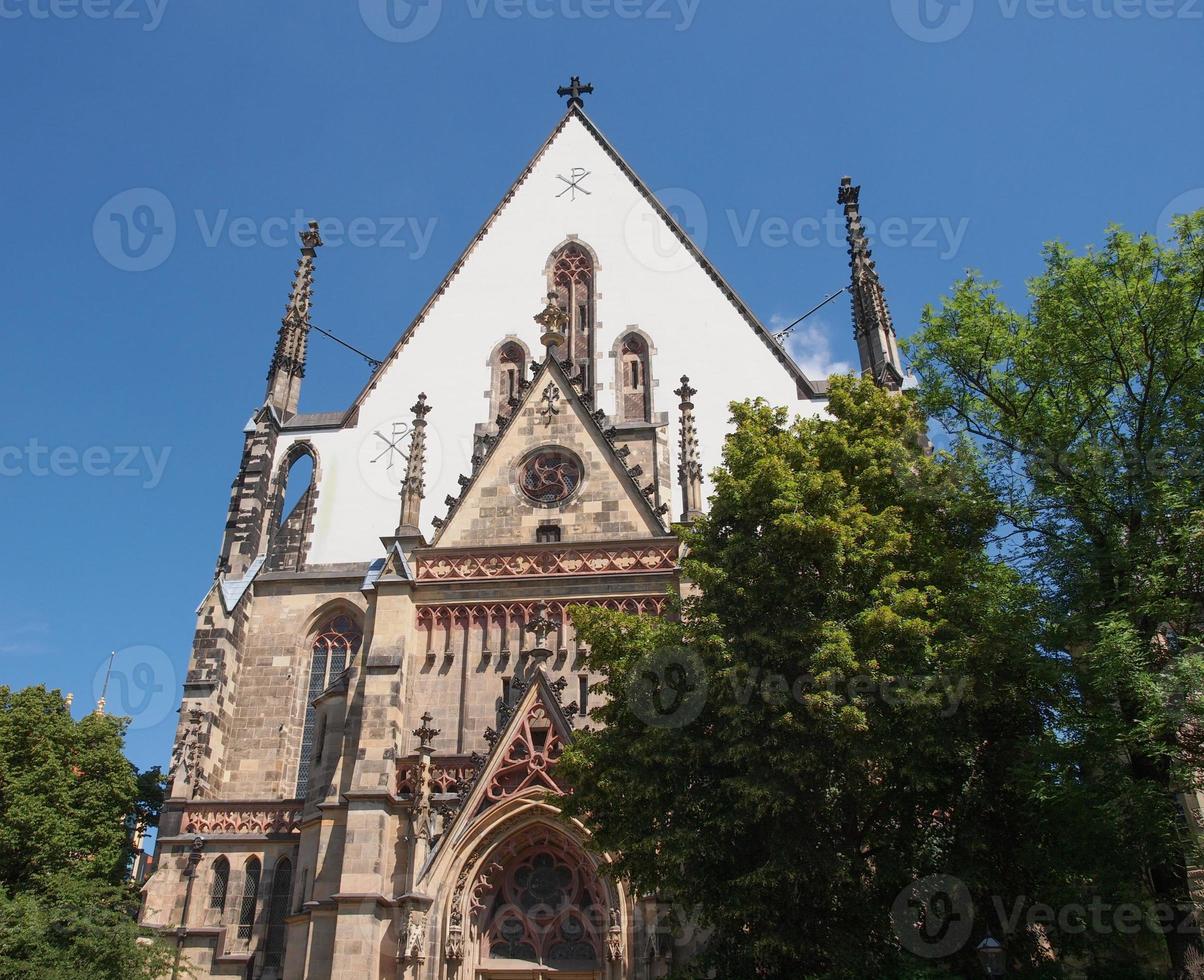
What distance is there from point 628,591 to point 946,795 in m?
8.77

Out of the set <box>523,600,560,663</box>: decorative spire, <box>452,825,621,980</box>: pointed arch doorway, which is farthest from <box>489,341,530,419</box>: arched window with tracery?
<box>452,825,621,980</box>: pointed arch doorway

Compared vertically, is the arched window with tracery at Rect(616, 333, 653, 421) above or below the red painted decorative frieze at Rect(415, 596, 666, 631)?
above

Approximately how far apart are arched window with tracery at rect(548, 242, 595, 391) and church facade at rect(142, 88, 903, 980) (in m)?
0.08

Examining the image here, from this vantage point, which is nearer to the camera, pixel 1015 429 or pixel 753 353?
pixel 1015 429

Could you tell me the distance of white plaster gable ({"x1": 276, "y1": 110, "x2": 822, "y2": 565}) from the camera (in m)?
25.5

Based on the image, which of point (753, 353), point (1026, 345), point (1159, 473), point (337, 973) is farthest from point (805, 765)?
point (753, 353)

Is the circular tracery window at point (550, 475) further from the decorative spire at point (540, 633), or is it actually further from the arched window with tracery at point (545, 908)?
the arched window with tracery at point (545, 908)

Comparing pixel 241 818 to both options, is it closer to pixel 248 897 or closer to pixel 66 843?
pixel 248 897

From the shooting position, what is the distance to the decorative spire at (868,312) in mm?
24780

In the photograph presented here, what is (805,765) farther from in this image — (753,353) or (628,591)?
(753,353)

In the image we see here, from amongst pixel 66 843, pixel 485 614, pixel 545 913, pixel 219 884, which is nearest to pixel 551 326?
pixel 485 614

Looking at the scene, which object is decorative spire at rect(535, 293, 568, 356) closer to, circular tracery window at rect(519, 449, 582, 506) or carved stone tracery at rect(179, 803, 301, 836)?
circular tracery window at rect(519, 449, 582, 506)

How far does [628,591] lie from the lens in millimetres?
20672

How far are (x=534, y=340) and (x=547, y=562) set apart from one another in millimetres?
8195
